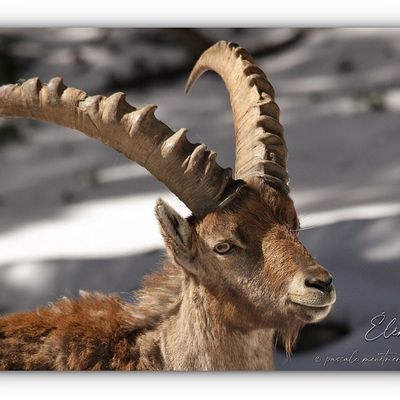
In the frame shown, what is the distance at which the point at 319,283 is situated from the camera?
2998 millimetres

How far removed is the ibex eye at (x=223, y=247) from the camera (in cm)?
314

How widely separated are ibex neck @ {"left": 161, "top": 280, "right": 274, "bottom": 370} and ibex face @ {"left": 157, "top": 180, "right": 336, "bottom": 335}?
5 cm

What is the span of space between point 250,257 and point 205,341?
0.37 meters

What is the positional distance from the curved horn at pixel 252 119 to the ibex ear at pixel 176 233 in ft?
1.13

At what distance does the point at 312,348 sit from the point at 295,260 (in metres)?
0.79

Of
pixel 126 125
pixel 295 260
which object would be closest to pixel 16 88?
pixel 126 125

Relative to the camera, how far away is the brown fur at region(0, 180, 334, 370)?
3139mm

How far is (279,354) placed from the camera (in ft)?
11.7

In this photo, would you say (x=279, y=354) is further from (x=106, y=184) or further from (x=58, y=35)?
(x=58, y=35)

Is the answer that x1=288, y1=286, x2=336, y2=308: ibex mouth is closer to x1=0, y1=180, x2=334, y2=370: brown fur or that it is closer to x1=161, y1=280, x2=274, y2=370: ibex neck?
x1=0, y1=180, x2=334, y2=370: brown fur
